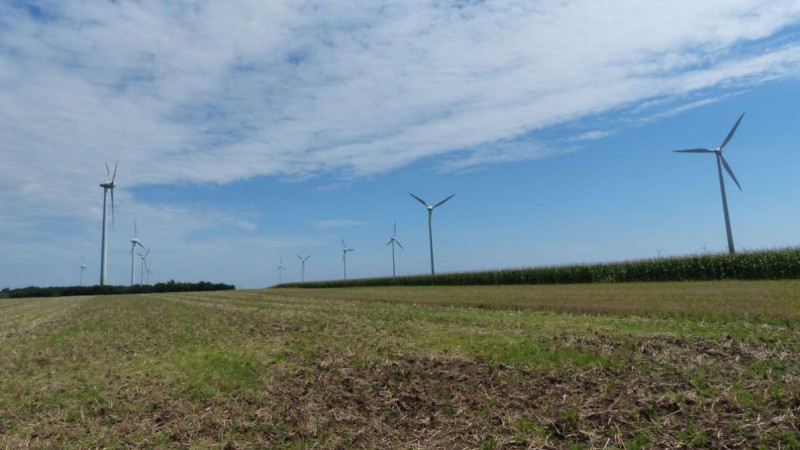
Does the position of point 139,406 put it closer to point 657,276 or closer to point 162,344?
point 162,344

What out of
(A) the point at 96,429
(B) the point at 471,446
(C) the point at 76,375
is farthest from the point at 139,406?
(B) the point at 471,446

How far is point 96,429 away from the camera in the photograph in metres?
8.30

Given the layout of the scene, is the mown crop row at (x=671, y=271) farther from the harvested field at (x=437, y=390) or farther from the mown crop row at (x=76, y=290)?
the mown crop row at (x=76, y=290)

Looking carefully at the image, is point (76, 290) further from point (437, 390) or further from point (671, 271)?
point (437, 390)

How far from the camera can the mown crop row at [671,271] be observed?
4112 centimetres

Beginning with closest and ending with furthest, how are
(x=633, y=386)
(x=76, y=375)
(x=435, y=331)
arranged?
(x=633, y=386), (x=76, y=375), (x=435, y=331)

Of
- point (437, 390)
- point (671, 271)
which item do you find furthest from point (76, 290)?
point (437, 390)

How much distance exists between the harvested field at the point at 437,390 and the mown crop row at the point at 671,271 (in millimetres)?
31750

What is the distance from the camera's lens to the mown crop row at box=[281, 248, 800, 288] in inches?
1619

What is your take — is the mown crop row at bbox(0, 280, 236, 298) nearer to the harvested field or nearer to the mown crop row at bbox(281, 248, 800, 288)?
the mown crop row at bbox(281, 248, 800, 288)

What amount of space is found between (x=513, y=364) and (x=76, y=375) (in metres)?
8.56

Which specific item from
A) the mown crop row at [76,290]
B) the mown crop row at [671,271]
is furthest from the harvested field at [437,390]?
the mown crop row at [76,290]

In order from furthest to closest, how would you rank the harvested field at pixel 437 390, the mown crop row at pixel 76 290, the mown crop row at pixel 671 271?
1. the mown crop row at pixel 76 290
2. the mown crop row at pixel 671 271
3. the harvested field at pixel 437 390

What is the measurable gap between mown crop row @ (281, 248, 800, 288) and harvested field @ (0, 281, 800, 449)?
3175 cm
